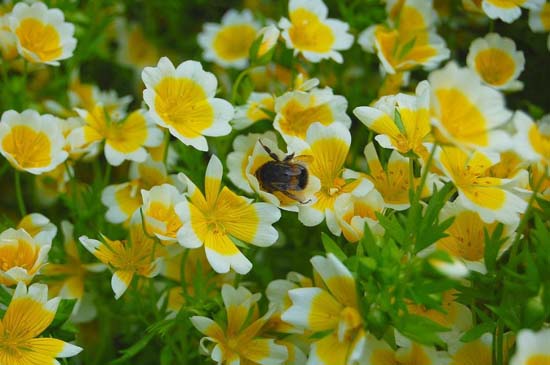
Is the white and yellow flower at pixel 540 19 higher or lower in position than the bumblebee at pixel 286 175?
higher

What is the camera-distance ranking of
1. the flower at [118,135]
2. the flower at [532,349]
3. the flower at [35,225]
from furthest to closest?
the flower at [118,135] < the flower at [35,225] < the flower at [532,349]

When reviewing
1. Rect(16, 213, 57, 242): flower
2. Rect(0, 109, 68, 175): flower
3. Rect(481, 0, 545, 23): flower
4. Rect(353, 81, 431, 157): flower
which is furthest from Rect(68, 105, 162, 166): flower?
Rect(481, 0, 545, 23): flower

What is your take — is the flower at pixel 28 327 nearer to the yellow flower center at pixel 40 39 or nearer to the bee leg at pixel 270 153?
the bee leg at pixel 270 153

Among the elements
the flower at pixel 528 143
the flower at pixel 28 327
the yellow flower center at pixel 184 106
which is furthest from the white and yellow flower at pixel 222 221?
the flower at pixel 528 143

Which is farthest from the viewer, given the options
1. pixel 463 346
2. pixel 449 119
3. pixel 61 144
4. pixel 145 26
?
pixel 145 26

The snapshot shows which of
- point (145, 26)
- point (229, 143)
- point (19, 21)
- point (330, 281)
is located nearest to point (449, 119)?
point (330, 281)

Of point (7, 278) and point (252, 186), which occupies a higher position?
A: point (252, 186)

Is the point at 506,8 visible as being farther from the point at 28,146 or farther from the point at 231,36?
the point at 28,146

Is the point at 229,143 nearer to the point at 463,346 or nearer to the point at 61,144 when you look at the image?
the point at 61,144
